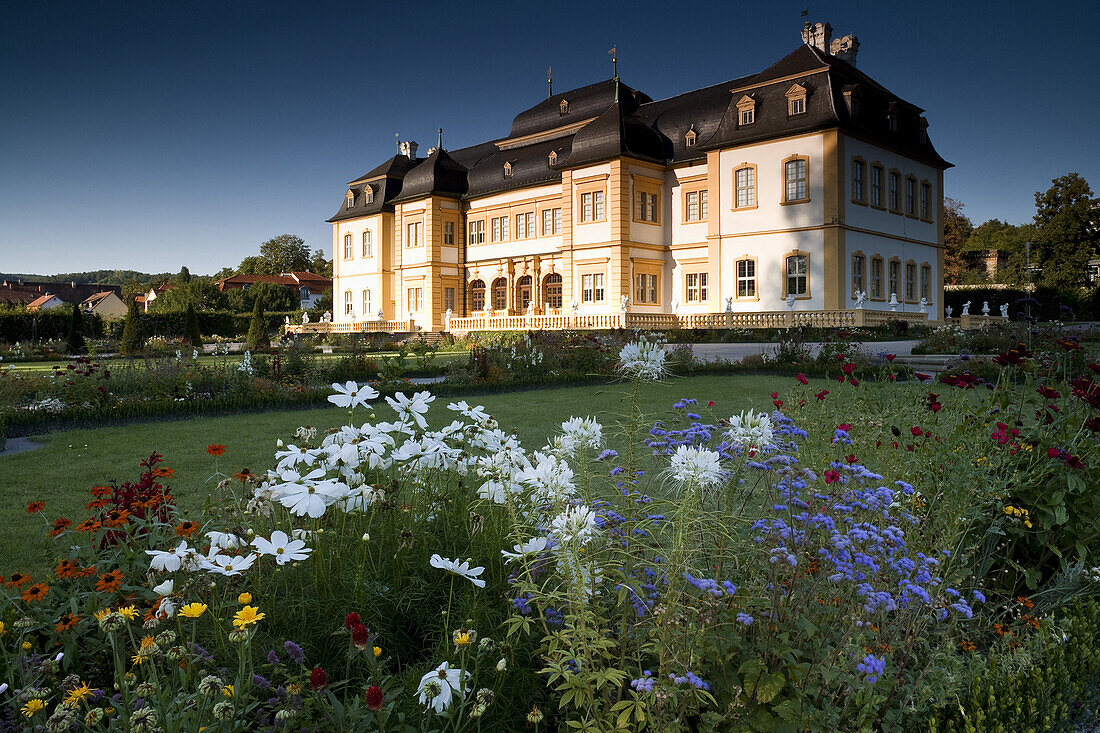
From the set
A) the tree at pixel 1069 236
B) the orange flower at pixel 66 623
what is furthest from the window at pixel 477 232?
the orange flower at pixel 66 623

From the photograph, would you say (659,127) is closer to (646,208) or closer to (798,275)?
(646,208)

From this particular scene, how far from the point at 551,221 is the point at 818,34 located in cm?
1384

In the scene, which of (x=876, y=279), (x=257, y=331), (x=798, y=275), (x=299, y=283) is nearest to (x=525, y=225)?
(x=257, y=331)

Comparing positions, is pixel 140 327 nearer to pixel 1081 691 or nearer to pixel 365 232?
pixel 365 232

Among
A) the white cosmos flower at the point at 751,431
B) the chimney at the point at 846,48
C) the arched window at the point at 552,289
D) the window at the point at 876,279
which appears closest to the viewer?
the white cosmos flower at the point at 751,431

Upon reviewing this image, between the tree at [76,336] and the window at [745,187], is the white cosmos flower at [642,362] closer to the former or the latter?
the window at [745,187]

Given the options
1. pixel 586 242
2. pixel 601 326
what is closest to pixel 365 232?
pixel 586 242

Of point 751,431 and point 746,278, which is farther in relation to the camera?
point 746,278

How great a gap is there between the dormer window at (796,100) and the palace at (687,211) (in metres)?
0.05

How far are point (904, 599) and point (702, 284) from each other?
2768cm

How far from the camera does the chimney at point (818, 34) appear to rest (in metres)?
30.3

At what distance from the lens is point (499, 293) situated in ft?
118

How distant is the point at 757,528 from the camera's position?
238 cm

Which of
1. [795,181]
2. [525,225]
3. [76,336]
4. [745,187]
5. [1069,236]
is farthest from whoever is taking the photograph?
[1069,236]
